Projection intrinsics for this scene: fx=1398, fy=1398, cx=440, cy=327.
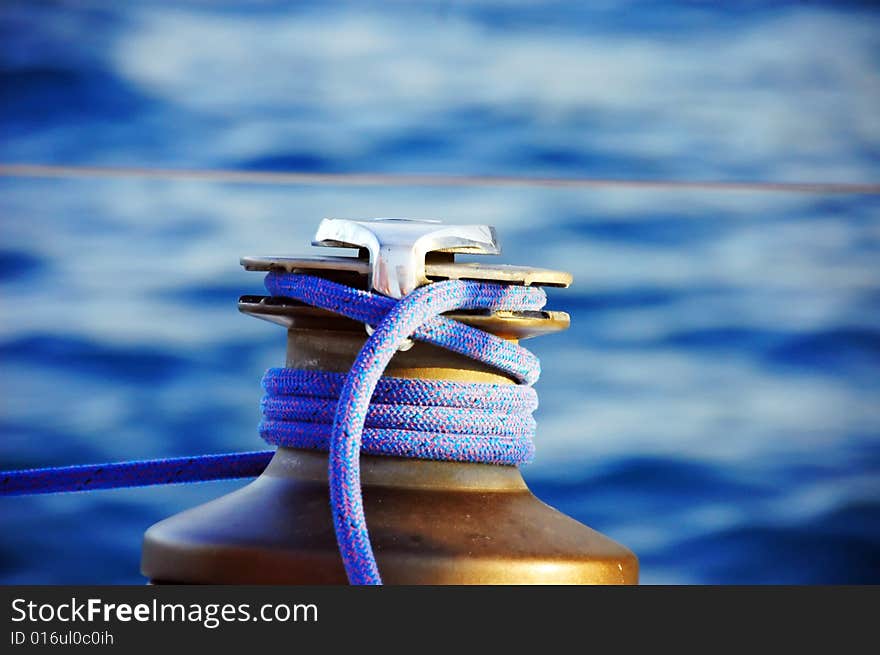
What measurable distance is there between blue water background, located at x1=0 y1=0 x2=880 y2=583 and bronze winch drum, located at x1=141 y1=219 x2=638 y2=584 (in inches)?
93.2

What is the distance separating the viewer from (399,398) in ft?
3.28

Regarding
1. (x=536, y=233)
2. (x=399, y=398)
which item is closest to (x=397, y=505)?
(x=399, y=398)

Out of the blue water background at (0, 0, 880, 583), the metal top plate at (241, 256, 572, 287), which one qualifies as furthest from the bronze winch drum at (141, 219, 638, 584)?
the blue water background at (0, 0, 880, 583)

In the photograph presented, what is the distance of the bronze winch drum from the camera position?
92 centimetres

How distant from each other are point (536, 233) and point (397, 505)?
10.6ft

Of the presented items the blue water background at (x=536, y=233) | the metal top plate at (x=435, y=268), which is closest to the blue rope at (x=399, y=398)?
the metal top plate at (x=435, y=268)

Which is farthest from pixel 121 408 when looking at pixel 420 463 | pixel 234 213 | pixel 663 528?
pixel 420 463

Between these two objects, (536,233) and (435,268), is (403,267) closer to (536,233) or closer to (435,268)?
(435,268)

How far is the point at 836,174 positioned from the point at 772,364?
47.3 inches

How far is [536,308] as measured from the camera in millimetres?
1057

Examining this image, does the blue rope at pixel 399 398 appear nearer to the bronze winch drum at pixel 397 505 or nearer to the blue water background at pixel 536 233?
the bronze winch drum at pixel 397 505

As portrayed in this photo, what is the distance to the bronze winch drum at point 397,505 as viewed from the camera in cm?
92

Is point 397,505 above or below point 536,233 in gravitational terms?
below

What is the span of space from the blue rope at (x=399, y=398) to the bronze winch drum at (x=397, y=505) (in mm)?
12
